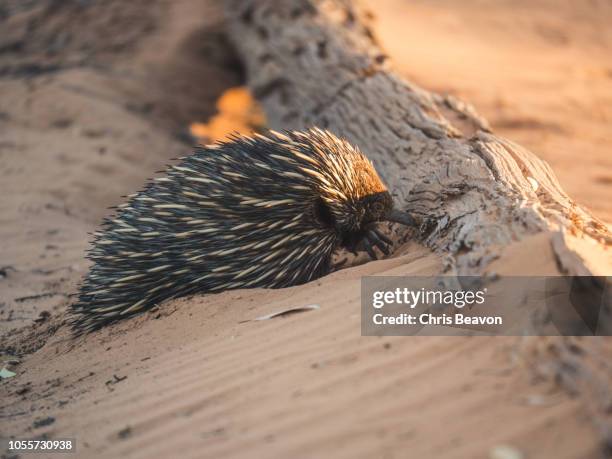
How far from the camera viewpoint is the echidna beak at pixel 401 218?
4562mm

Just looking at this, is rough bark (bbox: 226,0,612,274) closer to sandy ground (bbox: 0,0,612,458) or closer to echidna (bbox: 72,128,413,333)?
sandy ground (bbox: 0,0,612,458)

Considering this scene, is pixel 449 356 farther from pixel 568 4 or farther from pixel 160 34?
pixel 568 4

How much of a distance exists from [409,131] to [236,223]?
1806 mm

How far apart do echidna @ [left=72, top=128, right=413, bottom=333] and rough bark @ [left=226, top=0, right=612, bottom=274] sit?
1.67ft

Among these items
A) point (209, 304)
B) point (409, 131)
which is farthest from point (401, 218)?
point (209, 304)

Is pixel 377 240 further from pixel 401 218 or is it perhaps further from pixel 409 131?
pixel 409 131

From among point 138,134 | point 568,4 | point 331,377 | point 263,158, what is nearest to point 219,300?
point 263,158

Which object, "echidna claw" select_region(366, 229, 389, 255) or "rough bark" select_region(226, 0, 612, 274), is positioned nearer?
"rough bark" select_region(226, 0, 612, 274)

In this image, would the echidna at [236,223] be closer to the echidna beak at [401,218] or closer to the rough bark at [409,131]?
the echidna beak at [401,218]

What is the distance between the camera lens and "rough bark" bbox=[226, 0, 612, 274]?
3.59m

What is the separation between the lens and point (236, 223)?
438cm

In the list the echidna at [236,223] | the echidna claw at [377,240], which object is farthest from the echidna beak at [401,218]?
the echidna claw at [377,240]

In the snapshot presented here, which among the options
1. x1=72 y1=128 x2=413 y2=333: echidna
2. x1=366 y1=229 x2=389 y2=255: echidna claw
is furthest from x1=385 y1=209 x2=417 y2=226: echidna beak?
x1=366 y1=229 x2=389 y2=255: echidna claw

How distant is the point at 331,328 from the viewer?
11.1 ft
